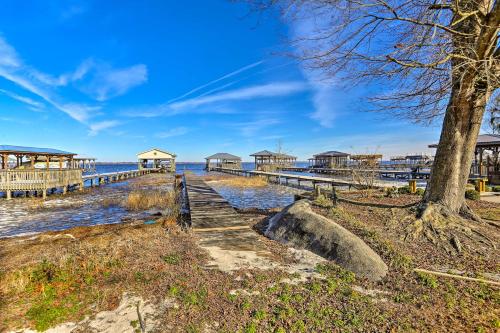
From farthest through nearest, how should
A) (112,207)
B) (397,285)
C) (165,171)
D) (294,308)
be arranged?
(165,171) → (112,207) → (397,285) → (294,308)

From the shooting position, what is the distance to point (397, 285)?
3676 mm

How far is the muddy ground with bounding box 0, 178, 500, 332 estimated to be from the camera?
285 centimetres

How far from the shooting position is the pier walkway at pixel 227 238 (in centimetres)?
471

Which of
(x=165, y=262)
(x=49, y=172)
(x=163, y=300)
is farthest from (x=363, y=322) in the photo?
(x=49, y=172)

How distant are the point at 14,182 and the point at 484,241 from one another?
23.9m

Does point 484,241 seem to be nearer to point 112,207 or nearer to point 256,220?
point 256,220

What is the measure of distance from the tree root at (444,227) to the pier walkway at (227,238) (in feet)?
10.8

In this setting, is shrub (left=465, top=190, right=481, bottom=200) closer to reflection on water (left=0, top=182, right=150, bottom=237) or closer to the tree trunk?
the tree trunk

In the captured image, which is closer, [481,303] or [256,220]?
[481,303]

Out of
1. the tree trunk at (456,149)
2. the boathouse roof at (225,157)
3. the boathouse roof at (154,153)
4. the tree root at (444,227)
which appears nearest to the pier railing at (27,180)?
the tree root at (444,227)

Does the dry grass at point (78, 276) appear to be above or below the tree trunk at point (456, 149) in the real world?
below

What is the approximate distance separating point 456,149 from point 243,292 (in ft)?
19.6

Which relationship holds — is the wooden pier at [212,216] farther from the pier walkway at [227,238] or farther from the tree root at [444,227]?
the tree root at [444,227]

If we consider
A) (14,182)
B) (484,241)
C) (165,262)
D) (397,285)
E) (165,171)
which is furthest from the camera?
(165,171)
